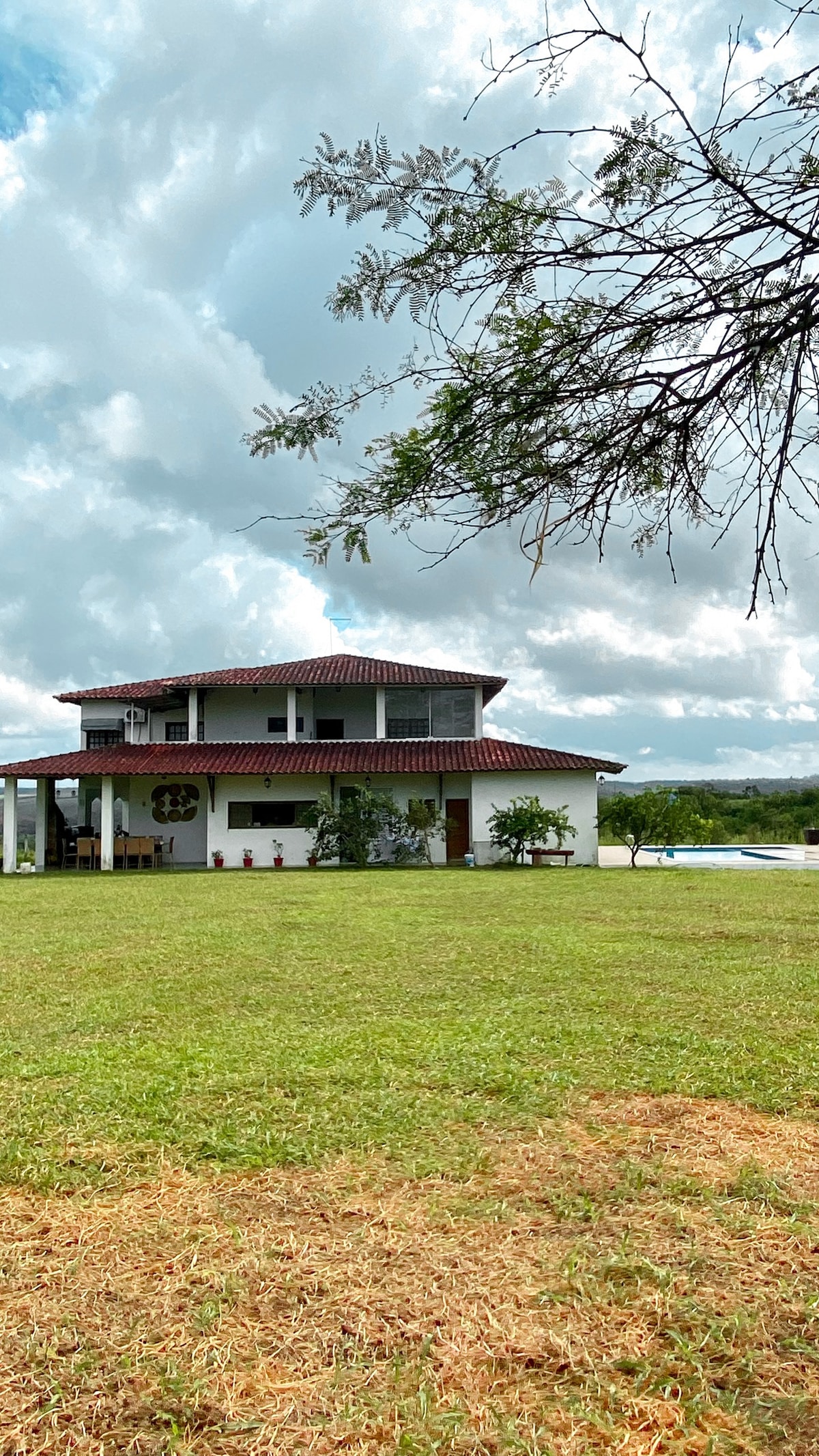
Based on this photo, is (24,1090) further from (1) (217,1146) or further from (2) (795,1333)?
(2) (795,1333)

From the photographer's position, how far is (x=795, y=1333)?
2.59 m

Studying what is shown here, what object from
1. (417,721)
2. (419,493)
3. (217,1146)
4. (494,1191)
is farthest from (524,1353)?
(417,721)

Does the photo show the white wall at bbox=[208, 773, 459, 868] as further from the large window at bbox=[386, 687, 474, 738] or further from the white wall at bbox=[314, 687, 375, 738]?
the white wall at bbox=[314, 687, 375, 738]

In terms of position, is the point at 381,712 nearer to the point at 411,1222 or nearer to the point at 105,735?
the point at 105,735

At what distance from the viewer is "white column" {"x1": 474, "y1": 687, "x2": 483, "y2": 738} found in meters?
28.8

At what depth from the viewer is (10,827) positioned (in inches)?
1035

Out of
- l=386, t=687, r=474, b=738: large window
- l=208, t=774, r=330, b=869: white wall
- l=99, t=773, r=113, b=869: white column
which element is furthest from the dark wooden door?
l=99, t=773, r=113, b=869: white column

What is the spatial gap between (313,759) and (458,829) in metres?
4.48

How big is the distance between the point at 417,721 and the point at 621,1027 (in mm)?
23023

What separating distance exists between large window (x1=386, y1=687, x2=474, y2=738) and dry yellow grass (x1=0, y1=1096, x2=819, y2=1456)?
83.1 ft

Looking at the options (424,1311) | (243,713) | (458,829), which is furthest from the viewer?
(243,713)

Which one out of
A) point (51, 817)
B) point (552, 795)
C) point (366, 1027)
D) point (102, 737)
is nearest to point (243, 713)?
point (102, 737)

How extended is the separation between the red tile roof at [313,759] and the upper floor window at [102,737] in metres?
0.63

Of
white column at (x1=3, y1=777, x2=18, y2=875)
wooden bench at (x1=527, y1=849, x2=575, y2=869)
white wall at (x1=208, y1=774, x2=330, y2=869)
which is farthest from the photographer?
white wall at (x1=208, y1=774, x2=330, y2=869)
